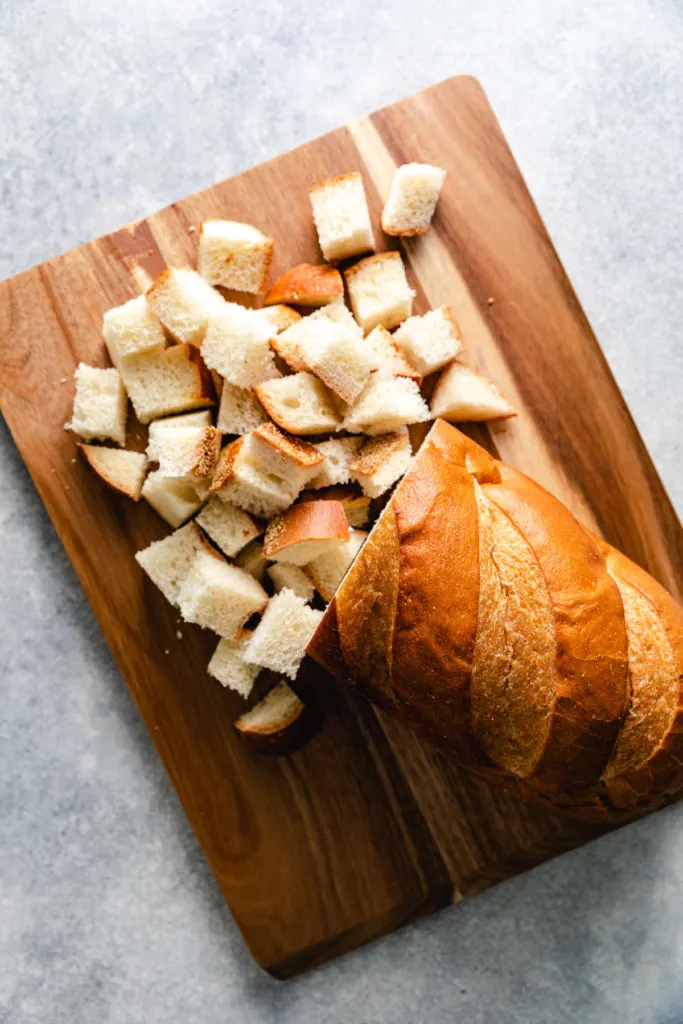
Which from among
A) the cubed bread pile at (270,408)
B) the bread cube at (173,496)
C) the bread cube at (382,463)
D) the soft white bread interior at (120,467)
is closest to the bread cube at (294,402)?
the cubed bread pile at (270,408)

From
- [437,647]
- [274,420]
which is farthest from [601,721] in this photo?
[274,420]

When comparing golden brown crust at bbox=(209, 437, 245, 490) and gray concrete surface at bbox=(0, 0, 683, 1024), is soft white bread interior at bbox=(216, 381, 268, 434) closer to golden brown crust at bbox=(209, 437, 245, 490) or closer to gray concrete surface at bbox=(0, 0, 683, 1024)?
golden brown crust at bbox=(209, 437, 245, 490)

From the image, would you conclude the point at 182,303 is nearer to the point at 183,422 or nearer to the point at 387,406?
the point at 183,422

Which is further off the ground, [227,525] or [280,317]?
[280,317]

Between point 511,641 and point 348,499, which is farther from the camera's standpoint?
point 348,499

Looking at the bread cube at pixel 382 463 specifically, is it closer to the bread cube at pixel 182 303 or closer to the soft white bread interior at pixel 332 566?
the soft white bread interior at pixel 332 566

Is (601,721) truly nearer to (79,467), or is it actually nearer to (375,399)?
(375,399)

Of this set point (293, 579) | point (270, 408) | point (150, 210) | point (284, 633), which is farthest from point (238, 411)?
point (150, 210)
